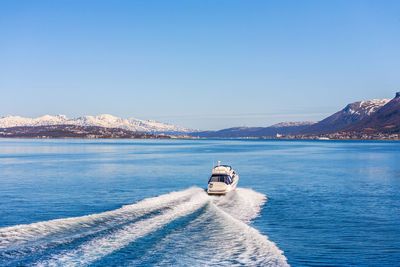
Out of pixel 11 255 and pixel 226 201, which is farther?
pixel 226 201

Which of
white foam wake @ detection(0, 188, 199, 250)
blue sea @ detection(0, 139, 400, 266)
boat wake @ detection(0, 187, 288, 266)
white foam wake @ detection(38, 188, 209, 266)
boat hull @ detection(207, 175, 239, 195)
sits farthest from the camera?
boat hull @ detection(207, 175, 239, 195)

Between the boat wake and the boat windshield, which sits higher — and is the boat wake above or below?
below

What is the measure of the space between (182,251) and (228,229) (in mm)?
5888

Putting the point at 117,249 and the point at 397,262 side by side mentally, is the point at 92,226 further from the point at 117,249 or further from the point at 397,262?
the point at 397,262

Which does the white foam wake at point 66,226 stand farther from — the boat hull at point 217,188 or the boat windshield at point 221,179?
the boat windshield at point 221,179

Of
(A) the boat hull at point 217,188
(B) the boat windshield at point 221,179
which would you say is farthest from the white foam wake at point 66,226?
(B) the boat windshield at point 221,179

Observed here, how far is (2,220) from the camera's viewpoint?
88.1 ft

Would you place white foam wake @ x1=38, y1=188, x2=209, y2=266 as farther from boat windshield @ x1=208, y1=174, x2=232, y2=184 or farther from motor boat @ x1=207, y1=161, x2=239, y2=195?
boat windshield @ x1=208, y1=174, x2=232, y2=184

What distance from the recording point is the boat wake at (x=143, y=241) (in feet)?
59.3

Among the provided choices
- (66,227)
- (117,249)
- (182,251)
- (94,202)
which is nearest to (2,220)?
(66,227)

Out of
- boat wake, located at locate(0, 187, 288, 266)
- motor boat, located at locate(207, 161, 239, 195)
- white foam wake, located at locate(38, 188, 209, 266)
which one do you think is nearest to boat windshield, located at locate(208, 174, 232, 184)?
motor boat, located at locate(207, 161, 239, 195)

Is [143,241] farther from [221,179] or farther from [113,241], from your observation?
[221,179]

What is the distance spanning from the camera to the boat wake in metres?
18.1

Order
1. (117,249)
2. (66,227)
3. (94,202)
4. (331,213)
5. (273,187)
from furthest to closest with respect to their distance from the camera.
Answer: (273,187)
(94,202)
(331,213)
(66,227)
(117,249)
